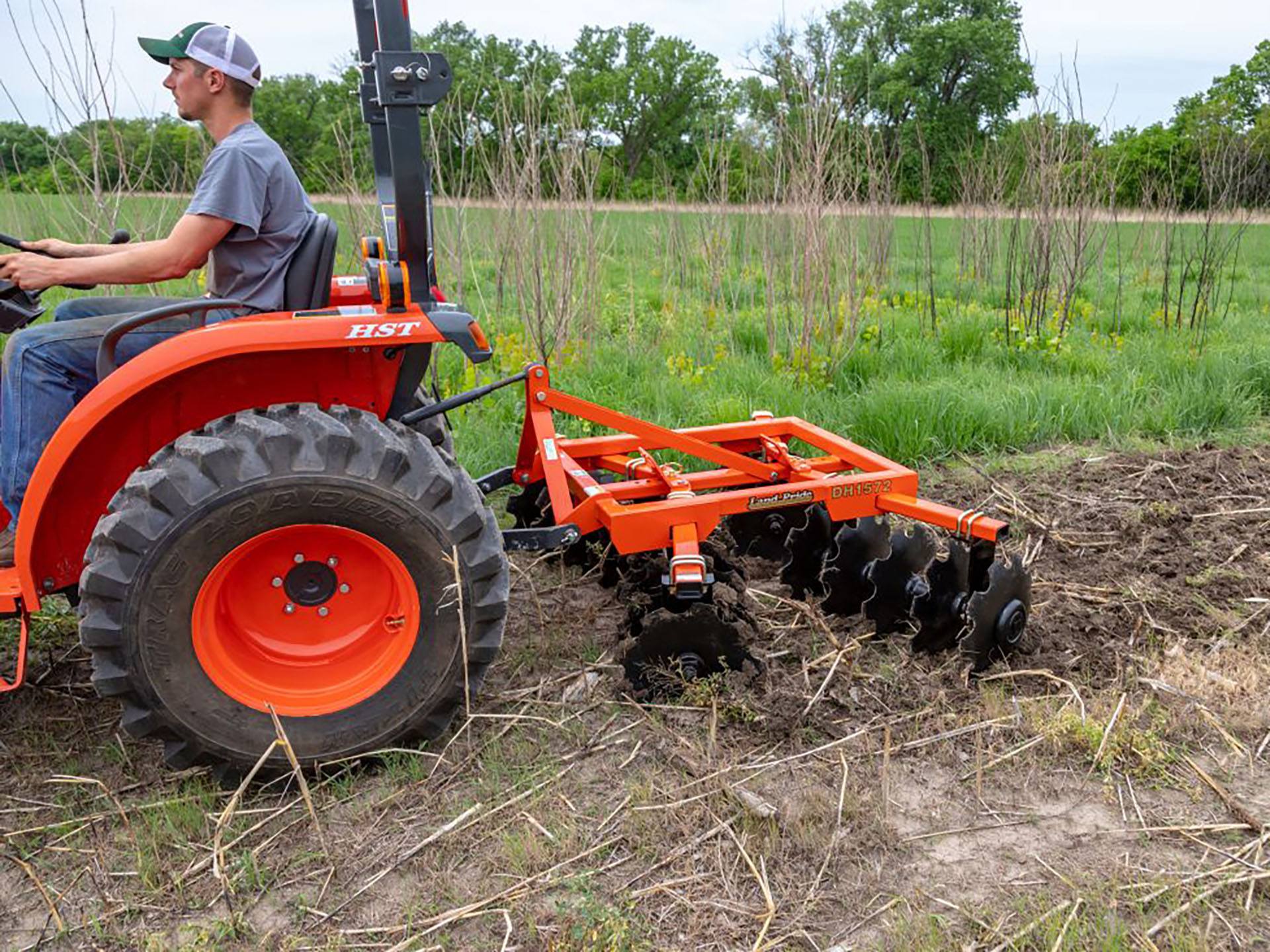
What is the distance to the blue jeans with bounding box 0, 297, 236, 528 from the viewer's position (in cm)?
281

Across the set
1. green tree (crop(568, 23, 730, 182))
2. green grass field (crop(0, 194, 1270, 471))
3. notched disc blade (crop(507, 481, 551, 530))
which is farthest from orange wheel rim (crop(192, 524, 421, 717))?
green tree (crop(568, 23, 730, 182))

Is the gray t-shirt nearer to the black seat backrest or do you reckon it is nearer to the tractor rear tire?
the black seat backrest

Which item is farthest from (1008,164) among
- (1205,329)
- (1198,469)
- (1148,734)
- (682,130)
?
(682,130)

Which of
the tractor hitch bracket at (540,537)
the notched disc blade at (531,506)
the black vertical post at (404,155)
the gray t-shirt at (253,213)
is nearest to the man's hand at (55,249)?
the gray t-shirt at (253,213)

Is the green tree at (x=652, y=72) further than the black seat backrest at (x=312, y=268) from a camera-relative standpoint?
Yes

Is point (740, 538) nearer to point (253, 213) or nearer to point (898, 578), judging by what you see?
point (898, 578)

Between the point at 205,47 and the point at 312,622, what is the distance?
1.54m

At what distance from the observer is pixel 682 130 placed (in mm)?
31625

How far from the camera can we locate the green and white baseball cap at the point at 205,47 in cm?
298

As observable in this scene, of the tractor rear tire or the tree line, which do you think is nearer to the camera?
the tractor rear tire

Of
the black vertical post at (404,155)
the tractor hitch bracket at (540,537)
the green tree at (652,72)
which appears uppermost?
the green tree at (652,72)

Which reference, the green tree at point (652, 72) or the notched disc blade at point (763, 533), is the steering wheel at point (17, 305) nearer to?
the notched disc blade at point (763, 533)

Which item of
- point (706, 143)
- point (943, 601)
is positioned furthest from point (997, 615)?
point (706, 143)

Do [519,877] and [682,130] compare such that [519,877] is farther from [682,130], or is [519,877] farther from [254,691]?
[682,130]
